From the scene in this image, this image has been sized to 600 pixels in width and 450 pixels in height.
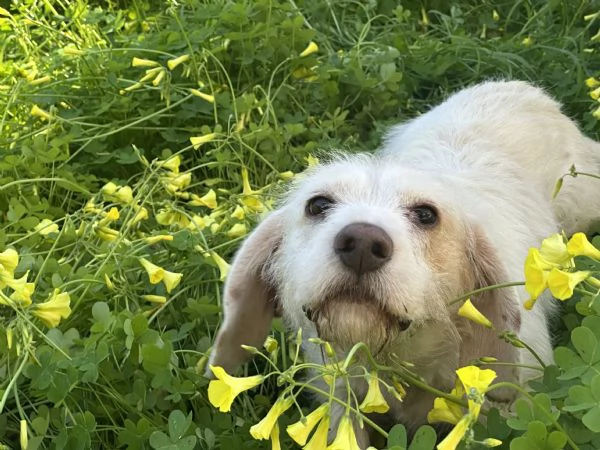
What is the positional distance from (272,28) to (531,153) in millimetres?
1442

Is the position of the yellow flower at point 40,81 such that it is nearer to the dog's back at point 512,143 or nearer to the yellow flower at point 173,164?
the yellow flower at point 173,164

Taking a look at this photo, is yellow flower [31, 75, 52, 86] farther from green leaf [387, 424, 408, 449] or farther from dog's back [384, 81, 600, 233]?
green leaf [387, 424, 408, 449]

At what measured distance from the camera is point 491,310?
2.44 metres

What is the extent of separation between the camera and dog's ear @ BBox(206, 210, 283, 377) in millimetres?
2566

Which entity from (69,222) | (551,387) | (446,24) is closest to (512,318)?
(551,387)

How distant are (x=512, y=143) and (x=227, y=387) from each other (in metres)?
2.24

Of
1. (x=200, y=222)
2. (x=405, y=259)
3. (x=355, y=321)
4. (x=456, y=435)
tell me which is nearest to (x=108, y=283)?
(x=200, y=222)

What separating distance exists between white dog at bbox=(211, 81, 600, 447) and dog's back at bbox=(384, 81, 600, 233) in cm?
1

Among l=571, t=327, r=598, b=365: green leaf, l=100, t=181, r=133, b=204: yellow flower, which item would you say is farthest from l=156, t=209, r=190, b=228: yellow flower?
l=571, t=327, r=598, b=365: green leaf

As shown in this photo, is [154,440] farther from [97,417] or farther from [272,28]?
[272,28]

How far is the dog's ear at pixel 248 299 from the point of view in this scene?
2.57 metres

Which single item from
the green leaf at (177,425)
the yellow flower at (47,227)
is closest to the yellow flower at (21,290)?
the green leaf at (177,425)

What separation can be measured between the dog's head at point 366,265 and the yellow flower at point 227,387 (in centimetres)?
52

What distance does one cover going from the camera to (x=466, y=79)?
4656 mm
